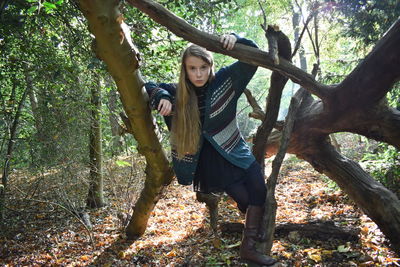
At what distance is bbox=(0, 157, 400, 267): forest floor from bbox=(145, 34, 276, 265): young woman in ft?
3.63

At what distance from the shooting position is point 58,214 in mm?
5871

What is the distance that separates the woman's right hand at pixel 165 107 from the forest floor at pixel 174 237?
6.48 feet

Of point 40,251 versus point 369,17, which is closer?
point 40,251

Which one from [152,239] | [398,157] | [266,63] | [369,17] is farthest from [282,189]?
[266,63]

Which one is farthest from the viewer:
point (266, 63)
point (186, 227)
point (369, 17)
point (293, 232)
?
point (369, 17)

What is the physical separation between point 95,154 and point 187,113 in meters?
3.64

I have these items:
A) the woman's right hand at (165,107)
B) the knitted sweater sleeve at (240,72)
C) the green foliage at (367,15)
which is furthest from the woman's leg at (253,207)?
the green foliage at (367,15)

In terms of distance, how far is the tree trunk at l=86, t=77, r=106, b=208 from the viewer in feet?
15.9

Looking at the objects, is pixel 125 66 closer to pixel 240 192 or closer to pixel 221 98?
pixel 221 98

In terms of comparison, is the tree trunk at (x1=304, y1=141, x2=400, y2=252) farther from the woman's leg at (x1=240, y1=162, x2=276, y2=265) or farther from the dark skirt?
the dark skirt

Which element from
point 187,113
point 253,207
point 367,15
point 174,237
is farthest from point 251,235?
point 367,15

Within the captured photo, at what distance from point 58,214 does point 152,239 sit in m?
2.47

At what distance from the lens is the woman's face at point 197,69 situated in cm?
256

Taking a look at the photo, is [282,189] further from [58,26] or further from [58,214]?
[58,26]
